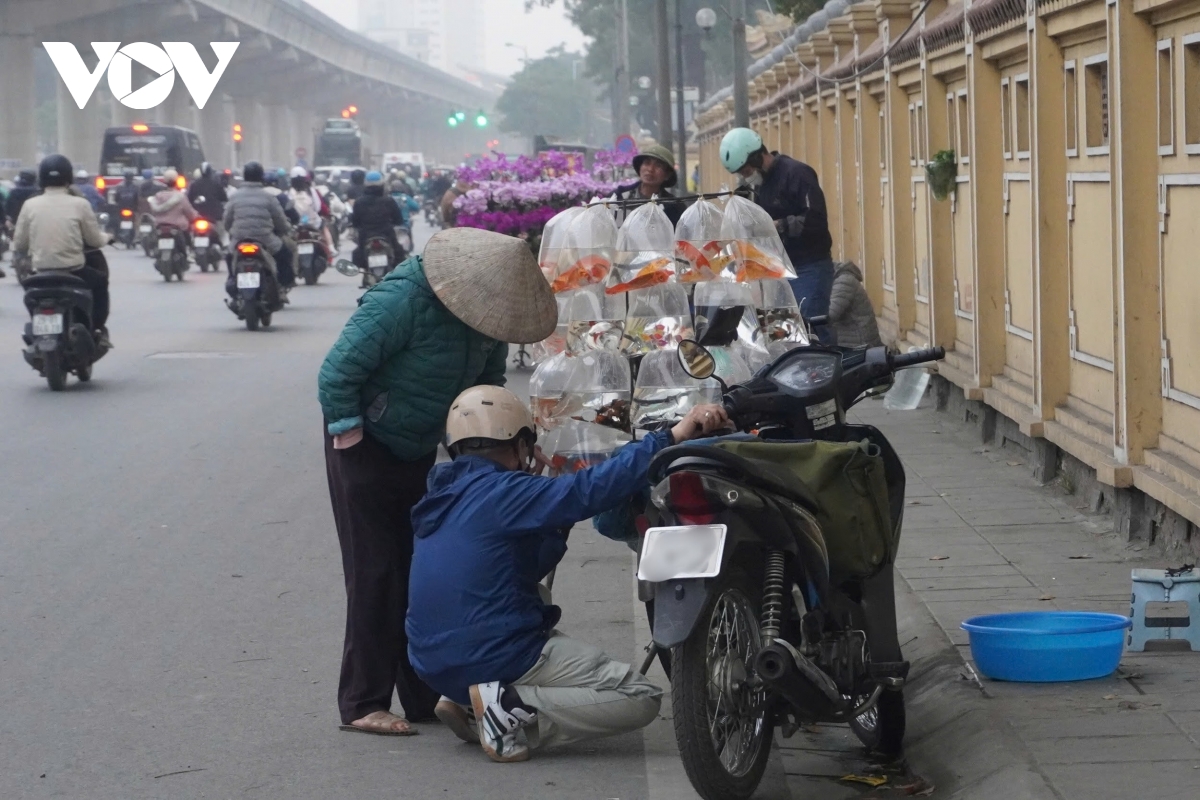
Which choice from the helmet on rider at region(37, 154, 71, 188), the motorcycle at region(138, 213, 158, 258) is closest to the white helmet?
the helmet on rider at region(37, 154, 71, 188)

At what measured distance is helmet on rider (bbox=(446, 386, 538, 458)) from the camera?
523 centimetres

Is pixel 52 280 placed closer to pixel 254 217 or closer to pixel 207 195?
pixel 254 217

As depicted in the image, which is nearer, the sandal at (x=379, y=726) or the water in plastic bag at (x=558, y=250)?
the sandal at (x=379, y=726)

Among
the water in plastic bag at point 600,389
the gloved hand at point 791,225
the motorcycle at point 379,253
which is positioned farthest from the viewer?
the motorcycle at point 379,253

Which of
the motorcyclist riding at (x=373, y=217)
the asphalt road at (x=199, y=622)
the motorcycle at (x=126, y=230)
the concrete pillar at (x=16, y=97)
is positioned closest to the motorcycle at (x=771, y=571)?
the asphalt road at (x=199, y=622)

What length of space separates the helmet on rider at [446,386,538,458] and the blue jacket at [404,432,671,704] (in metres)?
0.06

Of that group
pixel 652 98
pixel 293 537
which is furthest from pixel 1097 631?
pixel 652 98

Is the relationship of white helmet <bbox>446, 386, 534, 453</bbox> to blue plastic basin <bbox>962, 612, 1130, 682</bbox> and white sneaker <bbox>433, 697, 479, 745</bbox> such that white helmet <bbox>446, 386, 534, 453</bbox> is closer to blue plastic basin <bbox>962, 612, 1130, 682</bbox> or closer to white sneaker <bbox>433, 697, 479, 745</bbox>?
white sneaker <bbox>433, 697, 479, 745</bbox>

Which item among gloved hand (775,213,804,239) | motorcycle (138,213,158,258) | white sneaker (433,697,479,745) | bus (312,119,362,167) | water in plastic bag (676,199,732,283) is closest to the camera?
white sneaker (433,697,479,745)

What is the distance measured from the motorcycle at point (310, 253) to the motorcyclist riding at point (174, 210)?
2616 millimetres

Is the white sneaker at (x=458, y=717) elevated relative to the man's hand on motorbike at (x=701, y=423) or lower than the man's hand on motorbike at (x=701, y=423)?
lower

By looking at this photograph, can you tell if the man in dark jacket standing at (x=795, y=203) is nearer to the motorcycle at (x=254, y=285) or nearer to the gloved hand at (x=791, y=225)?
the gloved hand at (x=791, y=225)

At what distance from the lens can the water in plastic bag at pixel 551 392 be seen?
613 centimetres

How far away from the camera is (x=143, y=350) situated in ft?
61.8
